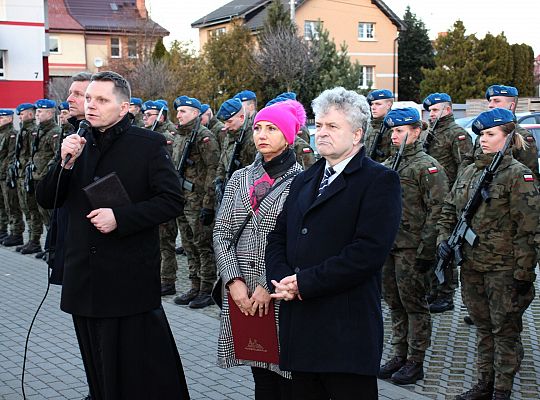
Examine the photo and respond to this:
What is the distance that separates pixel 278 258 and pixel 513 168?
2302 millimetres

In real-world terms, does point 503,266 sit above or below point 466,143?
below

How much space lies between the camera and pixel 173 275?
954 cm

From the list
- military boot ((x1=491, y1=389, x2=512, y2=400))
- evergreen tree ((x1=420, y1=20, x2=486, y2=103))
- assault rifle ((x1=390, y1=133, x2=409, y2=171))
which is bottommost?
military boot ((x1=491, y1=389, x2=512, y2=400))

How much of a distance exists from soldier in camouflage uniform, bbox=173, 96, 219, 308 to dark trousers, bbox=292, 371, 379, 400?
16.7 ft

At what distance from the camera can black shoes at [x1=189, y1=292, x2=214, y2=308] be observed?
8.74 meters

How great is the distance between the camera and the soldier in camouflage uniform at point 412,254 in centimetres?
617

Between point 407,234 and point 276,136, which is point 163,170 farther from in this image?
point 407,234

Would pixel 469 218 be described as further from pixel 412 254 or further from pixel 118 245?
pixel 118 245

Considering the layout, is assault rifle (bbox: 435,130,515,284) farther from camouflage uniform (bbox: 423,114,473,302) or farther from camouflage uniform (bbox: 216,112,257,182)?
camouflage uniform (bbox: 423,114,473,302)

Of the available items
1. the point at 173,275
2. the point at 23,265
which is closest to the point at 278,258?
the point at 173,275

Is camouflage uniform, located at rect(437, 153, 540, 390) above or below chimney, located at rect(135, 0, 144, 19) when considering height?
below

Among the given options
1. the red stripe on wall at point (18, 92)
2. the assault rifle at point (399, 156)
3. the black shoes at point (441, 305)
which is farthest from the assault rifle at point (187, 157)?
the red stripe on wall at point (18, 92)

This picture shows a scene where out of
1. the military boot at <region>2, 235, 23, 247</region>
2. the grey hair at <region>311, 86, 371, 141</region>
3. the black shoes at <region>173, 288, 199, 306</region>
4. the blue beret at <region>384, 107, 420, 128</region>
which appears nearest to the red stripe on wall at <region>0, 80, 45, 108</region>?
the military boot at <region>2, 235, 23, 247</region>

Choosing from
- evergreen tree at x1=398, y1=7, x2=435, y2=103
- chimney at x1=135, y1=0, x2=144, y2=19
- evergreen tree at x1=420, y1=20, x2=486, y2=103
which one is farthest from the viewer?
chimney at x1=135, y1=0, x2=144, y2=19
